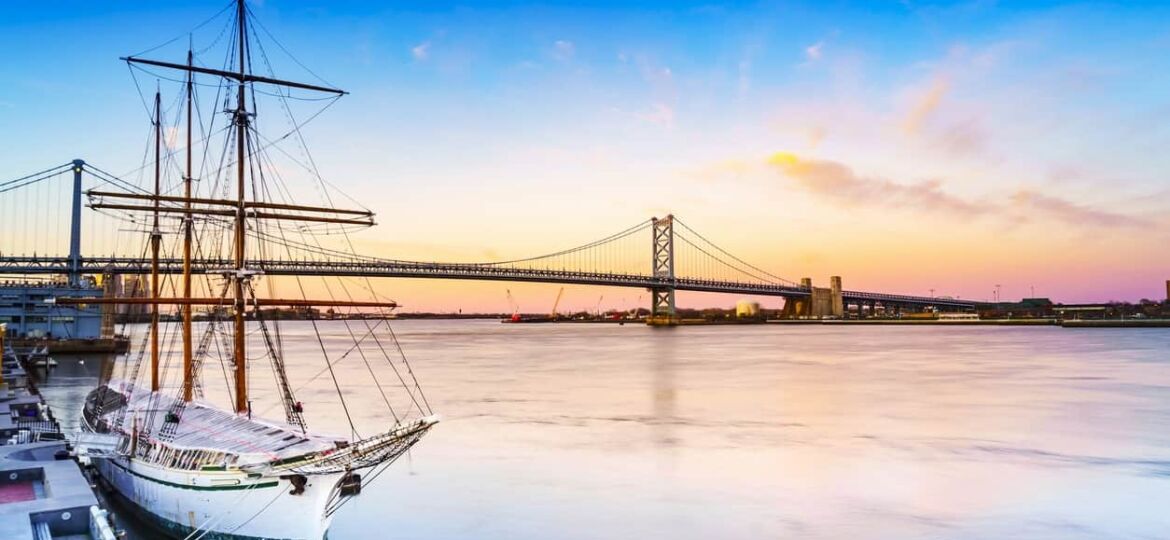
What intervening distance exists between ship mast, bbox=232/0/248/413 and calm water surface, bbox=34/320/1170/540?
12.7 feet

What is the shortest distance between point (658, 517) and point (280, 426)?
23.9 ft

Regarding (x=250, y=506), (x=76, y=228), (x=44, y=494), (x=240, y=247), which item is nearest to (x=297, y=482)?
(x=250, y=506)

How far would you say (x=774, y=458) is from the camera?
20.8m

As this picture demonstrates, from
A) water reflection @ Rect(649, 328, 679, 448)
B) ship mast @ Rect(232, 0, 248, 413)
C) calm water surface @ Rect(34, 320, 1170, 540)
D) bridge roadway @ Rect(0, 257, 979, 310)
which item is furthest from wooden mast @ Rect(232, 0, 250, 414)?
bridge roadway @ Rect(0, 257, 979, 310)

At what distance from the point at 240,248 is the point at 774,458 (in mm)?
14284

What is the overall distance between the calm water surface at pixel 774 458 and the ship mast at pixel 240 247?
387 centimetres

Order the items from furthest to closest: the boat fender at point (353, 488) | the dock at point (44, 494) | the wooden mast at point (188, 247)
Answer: the wooden mast at point (188, 247) → the boat fender at point (353, 488) → the dock at point (44, 494)

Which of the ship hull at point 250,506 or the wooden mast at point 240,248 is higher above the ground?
the wooden mast at point 240,248

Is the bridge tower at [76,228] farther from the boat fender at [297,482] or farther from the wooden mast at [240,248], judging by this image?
the boat fender at [297,482]

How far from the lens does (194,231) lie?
80.4ft

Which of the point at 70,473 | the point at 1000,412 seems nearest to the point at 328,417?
the point at 70,473

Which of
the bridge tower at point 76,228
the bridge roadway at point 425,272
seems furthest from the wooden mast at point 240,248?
the bridge tower at point 76,228

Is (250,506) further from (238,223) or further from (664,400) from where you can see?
(664,400)

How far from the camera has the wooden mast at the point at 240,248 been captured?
55.9 feet
